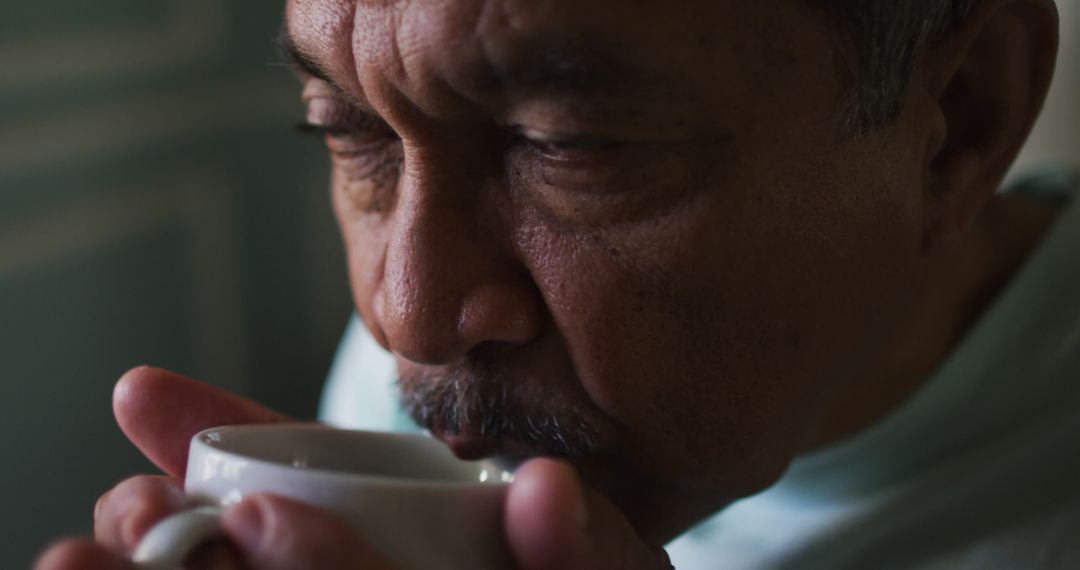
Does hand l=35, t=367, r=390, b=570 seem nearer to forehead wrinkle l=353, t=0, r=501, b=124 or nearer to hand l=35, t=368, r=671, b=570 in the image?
hand l=35, t=368, r=671, b=570

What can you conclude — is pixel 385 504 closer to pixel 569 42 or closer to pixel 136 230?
pixel 569 42

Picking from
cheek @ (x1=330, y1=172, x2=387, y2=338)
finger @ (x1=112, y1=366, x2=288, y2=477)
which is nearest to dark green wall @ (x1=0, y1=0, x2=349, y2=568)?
cheek @ (x1=330, y1=172, x2=387, y2=338)

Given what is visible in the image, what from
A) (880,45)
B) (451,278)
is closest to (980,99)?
(880,45)

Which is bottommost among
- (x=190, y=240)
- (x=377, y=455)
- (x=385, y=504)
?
(x=190, y=240)

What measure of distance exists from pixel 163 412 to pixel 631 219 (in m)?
0.36

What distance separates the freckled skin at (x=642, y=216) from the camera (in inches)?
27.9

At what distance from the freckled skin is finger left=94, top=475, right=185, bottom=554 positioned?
0.20 m

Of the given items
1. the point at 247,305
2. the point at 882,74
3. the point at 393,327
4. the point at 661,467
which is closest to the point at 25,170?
the point at 247,305

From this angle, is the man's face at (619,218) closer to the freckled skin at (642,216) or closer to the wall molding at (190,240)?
the freckled skin at (642,216)

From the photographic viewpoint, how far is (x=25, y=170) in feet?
5.15

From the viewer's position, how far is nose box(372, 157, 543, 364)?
758mm

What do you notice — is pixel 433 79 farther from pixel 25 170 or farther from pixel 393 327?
pixel 25 170

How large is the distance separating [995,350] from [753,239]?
42 cm

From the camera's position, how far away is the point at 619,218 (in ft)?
2.52
